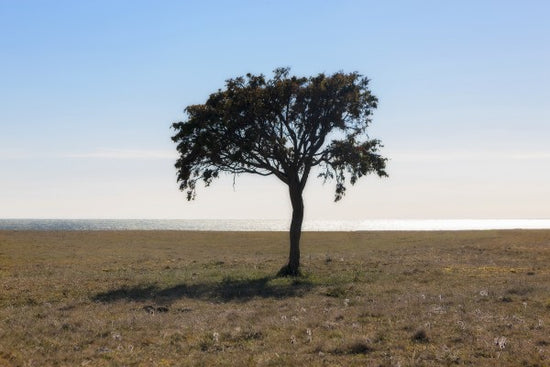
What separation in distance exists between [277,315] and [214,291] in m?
8.46

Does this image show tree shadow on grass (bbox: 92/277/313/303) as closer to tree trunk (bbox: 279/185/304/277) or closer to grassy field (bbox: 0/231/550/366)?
grassy field (bbox: 0/231/550/366)

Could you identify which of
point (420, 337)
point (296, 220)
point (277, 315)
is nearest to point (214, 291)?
point (277, 315)

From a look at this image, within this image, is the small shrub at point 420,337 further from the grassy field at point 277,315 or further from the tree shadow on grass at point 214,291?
the tree shadow on grass at point 214,291

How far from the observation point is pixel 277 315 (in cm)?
1948

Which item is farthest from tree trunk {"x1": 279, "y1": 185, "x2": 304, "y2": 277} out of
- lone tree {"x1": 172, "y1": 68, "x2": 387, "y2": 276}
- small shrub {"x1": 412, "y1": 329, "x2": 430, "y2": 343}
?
small shrub {"x1": 412, "y1": 329, "x2": 430, "y2": 343}

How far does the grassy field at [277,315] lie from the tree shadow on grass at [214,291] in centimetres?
6

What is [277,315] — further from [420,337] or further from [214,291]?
[214,291]

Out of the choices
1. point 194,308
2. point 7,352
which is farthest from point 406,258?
point 7,352

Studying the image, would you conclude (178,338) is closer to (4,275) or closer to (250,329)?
(250,329)

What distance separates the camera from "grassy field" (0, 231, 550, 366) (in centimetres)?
1335

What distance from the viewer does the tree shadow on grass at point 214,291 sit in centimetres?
2516

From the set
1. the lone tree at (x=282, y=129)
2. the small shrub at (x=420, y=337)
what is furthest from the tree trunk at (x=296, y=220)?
the small shrub at (x=420, y=337)

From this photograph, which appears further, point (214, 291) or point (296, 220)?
point (296, 220)

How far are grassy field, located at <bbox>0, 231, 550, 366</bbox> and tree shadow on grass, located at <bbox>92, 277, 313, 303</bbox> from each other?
0.06 meters
